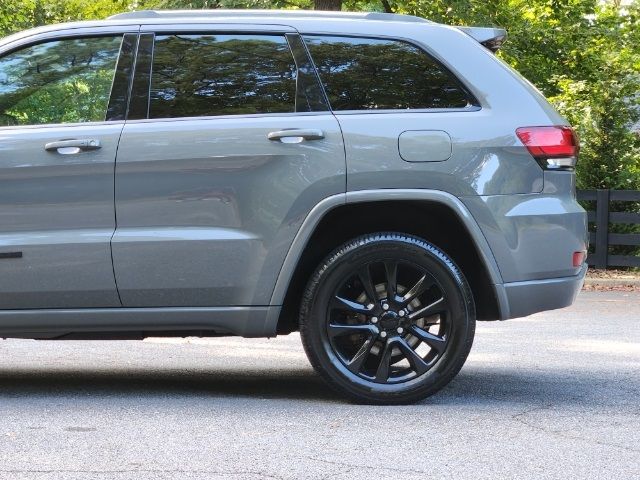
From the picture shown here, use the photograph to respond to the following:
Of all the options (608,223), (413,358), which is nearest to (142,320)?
(413,358)

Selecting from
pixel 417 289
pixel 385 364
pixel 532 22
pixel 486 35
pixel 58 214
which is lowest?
pixel 532 22

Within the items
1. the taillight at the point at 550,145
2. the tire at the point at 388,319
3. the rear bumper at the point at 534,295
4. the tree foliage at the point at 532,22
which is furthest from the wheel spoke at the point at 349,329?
the tree foliage at the point at 532,22

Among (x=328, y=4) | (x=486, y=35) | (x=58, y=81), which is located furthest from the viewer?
(x=328, y=4)

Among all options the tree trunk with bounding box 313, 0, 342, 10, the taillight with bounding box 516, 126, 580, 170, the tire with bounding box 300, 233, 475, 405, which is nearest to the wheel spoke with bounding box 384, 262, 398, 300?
the tire with bounding box 300, 233, 475, 405

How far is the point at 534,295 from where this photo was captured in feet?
19.6

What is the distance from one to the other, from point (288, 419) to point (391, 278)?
0.89 metres

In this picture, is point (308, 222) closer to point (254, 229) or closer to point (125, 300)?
point (254, 229)

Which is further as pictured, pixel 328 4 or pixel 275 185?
pixel 328 4

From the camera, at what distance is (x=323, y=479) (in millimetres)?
4414

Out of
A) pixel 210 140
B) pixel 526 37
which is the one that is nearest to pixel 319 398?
pixel 210 140

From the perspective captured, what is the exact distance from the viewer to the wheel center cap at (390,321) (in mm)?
5926

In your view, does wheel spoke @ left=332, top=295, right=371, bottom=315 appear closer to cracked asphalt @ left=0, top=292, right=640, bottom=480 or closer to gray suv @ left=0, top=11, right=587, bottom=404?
gray suv @ left=0, top=11, right=587, bottom=404

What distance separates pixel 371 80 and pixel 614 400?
2.08 metres

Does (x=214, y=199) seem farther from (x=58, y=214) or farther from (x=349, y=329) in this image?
(x=349, y=329)
